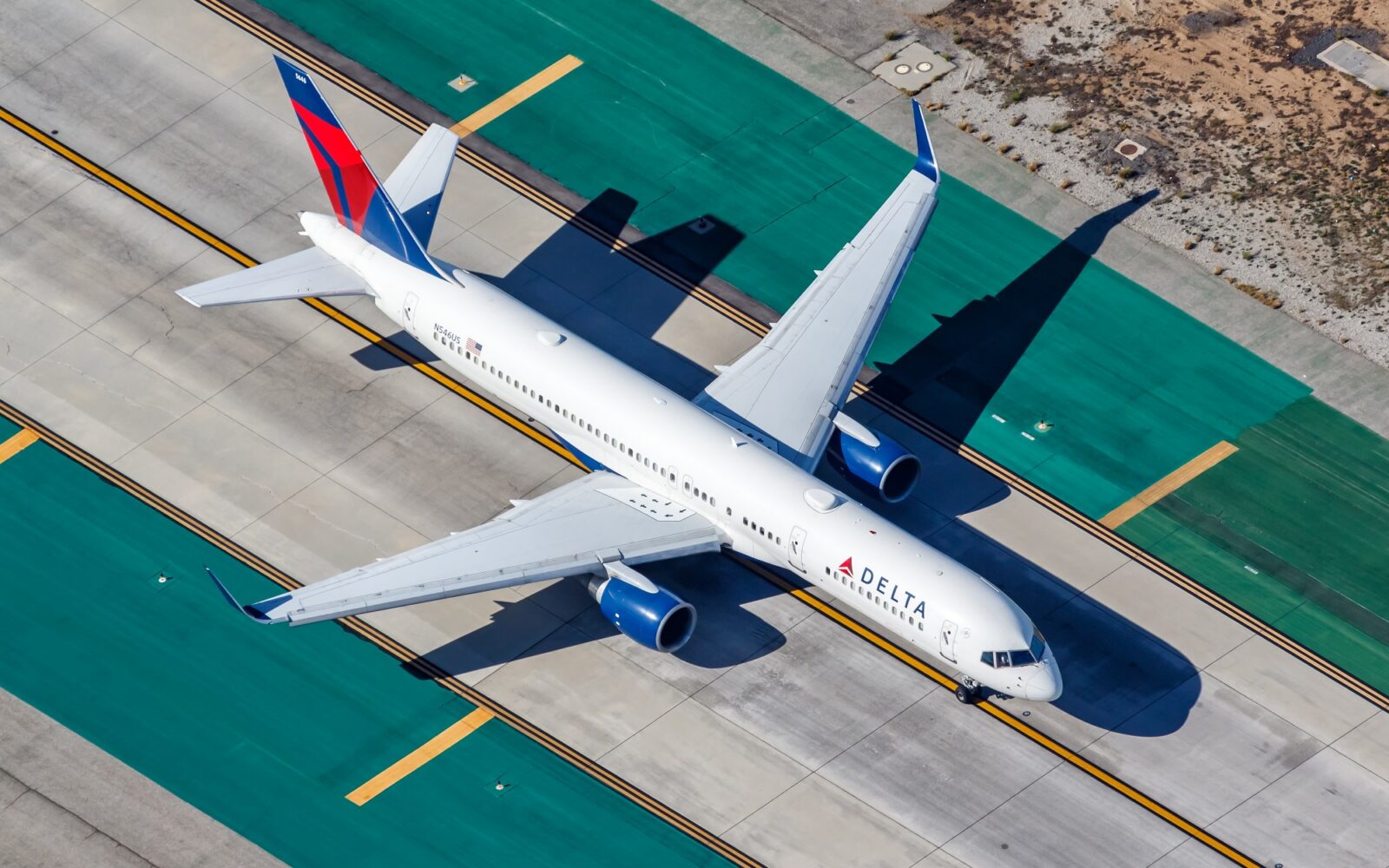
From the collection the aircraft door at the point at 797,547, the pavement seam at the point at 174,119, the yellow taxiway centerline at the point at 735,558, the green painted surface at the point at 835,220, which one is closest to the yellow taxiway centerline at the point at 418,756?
the yellow taxiway centerline at the point at 735,558

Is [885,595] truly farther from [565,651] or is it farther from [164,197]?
[164,197]

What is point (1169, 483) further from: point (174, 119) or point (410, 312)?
point (174, 119)

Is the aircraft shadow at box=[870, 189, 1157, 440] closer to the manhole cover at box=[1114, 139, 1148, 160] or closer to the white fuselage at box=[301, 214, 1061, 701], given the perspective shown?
the manhole cover at box=[1114, 139, 1148, 160]

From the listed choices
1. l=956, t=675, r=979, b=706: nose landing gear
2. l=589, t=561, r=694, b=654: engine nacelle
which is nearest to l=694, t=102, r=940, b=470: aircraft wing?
l=589, t=561, r=694, b=654: engine nacelle

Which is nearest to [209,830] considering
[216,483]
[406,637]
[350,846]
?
[350,846]

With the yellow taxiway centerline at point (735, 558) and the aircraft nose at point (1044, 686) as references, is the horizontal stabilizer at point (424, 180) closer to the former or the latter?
the yellow taxiway centerline at point (735, 558)
